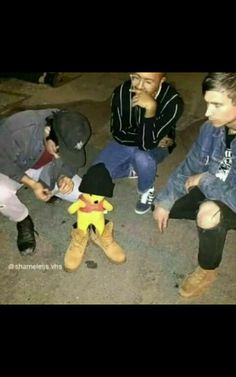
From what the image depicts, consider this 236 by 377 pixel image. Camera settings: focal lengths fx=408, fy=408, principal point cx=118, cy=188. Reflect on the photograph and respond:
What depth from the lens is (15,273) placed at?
3.87 feet

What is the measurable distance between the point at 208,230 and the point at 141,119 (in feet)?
1.28

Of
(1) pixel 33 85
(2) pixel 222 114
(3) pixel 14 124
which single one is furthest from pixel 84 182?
(1) pixel 33 85

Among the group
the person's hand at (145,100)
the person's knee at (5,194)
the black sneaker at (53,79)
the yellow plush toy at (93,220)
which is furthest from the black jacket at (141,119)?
the person's knee at (5,194)

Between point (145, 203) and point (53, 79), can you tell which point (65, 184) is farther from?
point (53, 79)

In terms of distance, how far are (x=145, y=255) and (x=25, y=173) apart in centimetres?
45

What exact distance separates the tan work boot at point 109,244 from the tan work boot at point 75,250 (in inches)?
1.4

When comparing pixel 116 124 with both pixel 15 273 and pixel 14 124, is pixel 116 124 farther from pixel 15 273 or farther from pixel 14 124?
pixel 15 273

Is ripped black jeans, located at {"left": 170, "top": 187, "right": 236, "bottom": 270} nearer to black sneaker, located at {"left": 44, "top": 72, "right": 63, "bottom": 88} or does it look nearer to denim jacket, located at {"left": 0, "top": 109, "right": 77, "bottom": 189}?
denim jacket, located at {"left": 0, "top": 109, "right": 77, "bottom": 189}

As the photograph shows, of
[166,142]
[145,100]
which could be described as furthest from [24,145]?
[166,142]

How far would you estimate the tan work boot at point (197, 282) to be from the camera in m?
1.16

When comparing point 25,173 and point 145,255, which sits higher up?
point 25,173

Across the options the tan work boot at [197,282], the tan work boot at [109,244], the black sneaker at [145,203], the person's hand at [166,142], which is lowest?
the tan work boot at [197,282]

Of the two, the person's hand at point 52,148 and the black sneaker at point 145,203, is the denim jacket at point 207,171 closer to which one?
the black sneaker at point 145,203

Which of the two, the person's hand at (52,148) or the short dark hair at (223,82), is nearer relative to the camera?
the short dark hair at (223,82)
